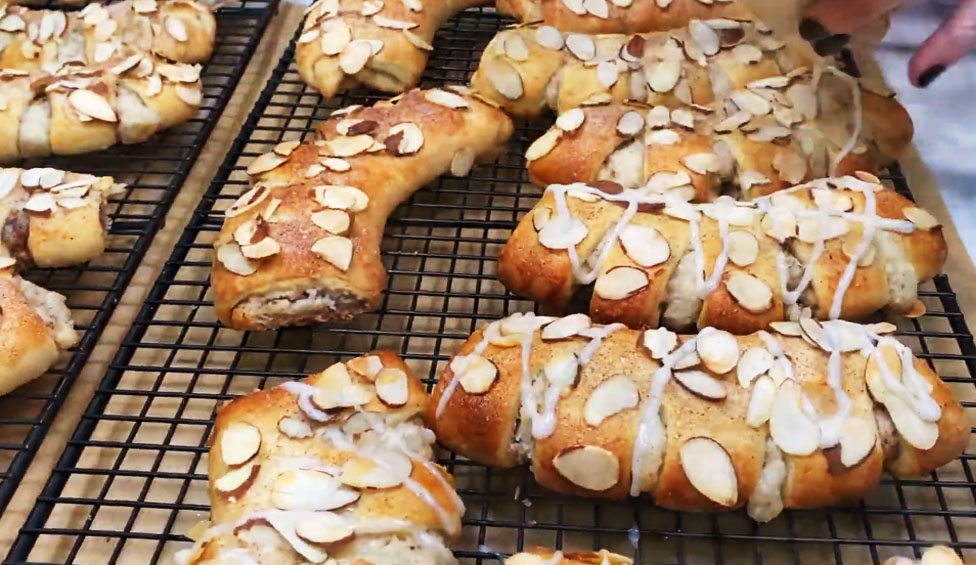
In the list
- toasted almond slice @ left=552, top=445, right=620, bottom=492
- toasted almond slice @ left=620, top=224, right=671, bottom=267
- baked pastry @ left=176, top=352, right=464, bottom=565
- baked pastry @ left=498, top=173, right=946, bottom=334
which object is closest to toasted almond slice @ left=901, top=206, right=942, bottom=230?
baked pastry @ left=498, top=173, right=946, bottom=334

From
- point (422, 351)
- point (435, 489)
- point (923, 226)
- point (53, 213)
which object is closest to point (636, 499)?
point (435, 489)

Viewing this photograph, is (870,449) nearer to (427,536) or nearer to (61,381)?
(427,536)

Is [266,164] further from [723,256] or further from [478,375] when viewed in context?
[723,256]

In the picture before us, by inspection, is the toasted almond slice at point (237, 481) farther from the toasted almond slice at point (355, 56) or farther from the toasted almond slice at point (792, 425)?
the toasted almond slice at point (355, 56)

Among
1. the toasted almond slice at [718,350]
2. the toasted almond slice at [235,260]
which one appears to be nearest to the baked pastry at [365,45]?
the toasted almond slice at [235,260]

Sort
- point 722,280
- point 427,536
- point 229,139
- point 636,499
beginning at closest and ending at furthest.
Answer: point 427,536 → point 636,499 → point 722,280 → point 229,139

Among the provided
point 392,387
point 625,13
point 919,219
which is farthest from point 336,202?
point 919,219
